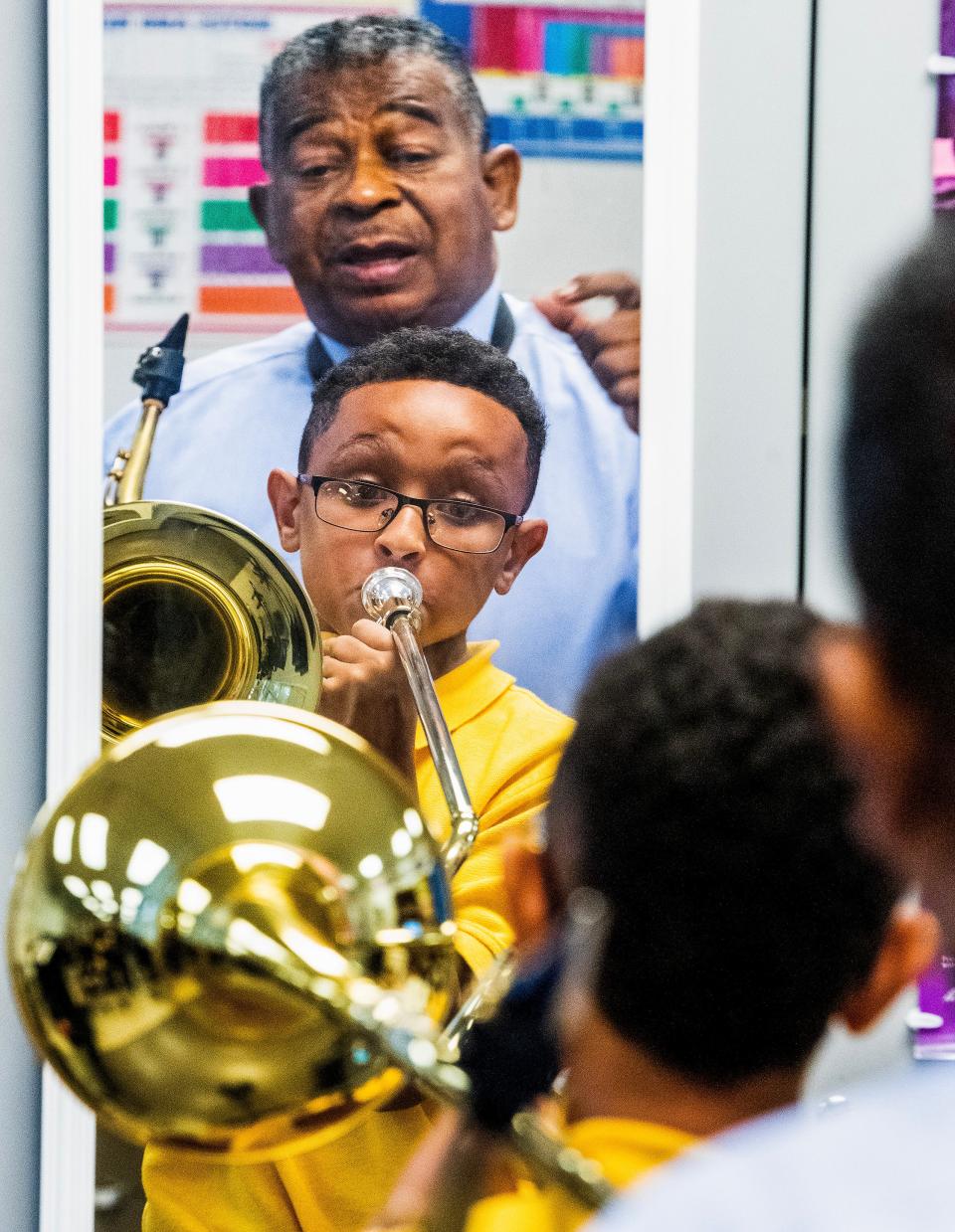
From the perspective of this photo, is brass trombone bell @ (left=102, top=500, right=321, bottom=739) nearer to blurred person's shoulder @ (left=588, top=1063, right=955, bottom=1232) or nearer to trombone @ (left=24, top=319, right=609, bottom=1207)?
trombone @ (left=24, top=319, right=609, bottom=1207)

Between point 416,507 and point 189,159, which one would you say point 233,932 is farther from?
point 189,159

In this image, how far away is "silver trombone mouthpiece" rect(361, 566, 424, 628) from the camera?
1.20 m

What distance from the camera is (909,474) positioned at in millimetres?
408

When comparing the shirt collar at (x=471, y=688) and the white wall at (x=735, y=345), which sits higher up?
the white wall at (x=735, y=345)

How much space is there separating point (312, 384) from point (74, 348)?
202 millimetres

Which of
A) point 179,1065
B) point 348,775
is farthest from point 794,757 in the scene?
point 179,1065

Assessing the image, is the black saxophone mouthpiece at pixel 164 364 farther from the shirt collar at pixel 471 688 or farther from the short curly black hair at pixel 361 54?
the shirt collar at pixel 471 688

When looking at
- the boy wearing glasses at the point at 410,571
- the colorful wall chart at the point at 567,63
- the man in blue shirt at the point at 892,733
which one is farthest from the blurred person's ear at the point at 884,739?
the colorful wall chart at the point at 567,63

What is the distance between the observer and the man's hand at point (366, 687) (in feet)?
3.91

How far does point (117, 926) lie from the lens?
2.25ft

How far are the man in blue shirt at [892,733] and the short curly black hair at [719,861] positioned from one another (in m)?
0.22

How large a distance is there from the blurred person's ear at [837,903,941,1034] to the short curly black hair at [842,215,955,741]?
0.34 meters

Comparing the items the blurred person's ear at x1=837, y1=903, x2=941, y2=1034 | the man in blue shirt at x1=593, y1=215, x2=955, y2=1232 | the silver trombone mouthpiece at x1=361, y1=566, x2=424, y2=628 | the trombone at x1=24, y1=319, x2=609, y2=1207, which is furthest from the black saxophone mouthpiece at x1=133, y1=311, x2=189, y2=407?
the man in blue shirt at x1=593, y1=215, x2=955, y2=1232

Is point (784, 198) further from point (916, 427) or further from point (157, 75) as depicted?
point (916, 427)
